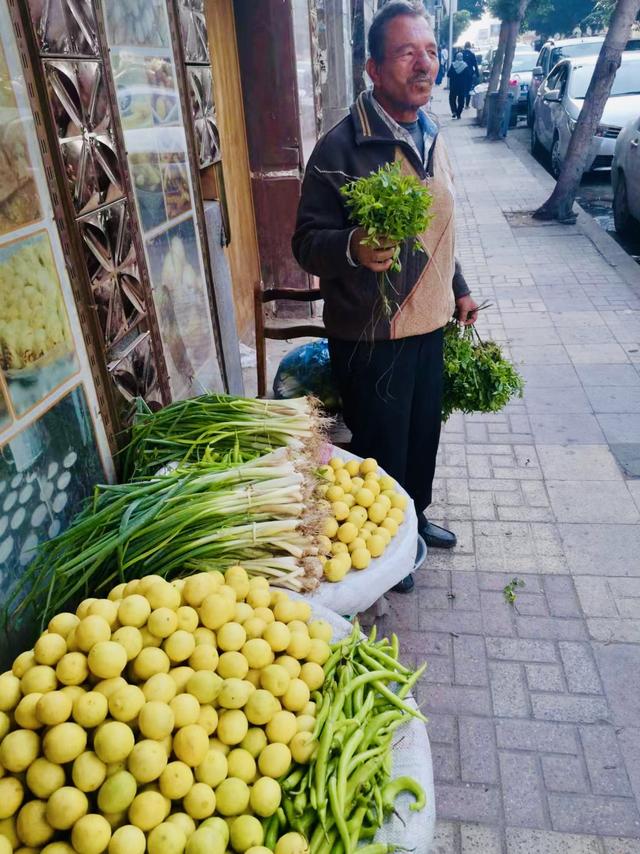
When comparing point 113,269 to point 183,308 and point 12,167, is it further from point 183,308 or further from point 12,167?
point 183,308

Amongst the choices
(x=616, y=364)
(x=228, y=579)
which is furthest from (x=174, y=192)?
(x=616, y=364)

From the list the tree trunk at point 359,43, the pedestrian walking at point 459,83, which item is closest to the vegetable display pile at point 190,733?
the tree trunk at point 359,43

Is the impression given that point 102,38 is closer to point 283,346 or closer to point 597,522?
point 597,522

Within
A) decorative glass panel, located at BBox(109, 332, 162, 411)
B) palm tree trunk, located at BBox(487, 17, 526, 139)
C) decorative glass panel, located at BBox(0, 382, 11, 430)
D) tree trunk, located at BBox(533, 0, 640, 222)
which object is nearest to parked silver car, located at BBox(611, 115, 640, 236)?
tree trunk, located at BBox(533, 0, 640, 222)

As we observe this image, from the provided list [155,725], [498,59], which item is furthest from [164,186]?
[498,59]

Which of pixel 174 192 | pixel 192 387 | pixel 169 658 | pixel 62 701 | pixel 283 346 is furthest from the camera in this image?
pixel 283 346

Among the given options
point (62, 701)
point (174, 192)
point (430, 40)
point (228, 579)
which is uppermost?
point (430, 40)

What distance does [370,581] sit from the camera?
2529mm

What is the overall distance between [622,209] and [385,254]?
829cm

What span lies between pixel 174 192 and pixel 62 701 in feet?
8.94

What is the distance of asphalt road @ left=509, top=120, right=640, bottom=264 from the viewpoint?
31.7ft

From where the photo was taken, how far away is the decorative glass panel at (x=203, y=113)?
3815 millimetres

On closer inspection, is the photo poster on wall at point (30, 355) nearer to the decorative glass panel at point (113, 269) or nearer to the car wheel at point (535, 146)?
the decorative glass panel at point (113, 269)

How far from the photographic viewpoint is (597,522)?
4016 millimetres
